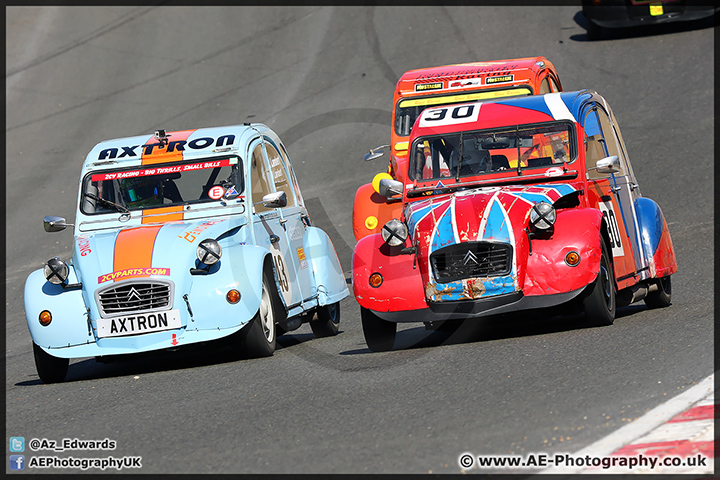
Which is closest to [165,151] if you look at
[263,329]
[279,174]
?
[279,174]

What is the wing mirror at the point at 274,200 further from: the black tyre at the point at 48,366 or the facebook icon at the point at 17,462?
the facebook icon at the point at 17,462

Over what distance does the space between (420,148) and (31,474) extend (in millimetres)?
5542

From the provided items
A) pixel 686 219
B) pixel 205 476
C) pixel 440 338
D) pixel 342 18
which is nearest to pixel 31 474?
pixel 205 476

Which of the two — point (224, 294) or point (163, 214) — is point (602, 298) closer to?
point (224, 294)

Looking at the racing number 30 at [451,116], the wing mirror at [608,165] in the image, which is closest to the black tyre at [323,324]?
the racing number 30 at [451,116]

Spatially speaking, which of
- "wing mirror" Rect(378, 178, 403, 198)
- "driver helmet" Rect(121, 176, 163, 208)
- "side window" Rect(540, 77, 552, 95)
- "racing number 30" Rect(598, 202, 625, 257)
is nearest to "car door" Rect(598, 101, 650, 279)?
"racing number 30" Rect(598, 202, 625, 257)

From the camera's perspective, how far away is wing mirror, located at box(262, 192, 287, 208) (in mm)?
10266

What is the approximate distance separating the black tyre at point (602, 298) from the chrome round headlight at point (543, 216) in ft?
1.92

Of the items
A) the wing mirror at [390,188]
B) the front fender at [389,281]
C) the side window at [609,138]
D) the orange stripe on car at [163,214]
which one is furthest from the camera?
the side window at [609,138]

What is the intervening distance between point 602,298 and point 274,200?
11.5ft

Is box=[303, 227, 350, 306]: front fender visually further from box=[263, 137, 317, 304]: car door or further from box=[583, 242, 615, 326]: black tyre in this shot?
box=[583, 242, 615, 326]: black tyre

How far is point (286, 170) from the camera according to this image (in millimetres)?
12016

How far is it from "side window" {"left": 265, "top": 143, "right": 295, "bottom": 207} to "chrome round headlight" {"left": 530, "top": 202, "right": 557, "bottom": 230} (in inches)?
149

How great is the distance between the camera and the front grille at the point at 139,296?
898cm
